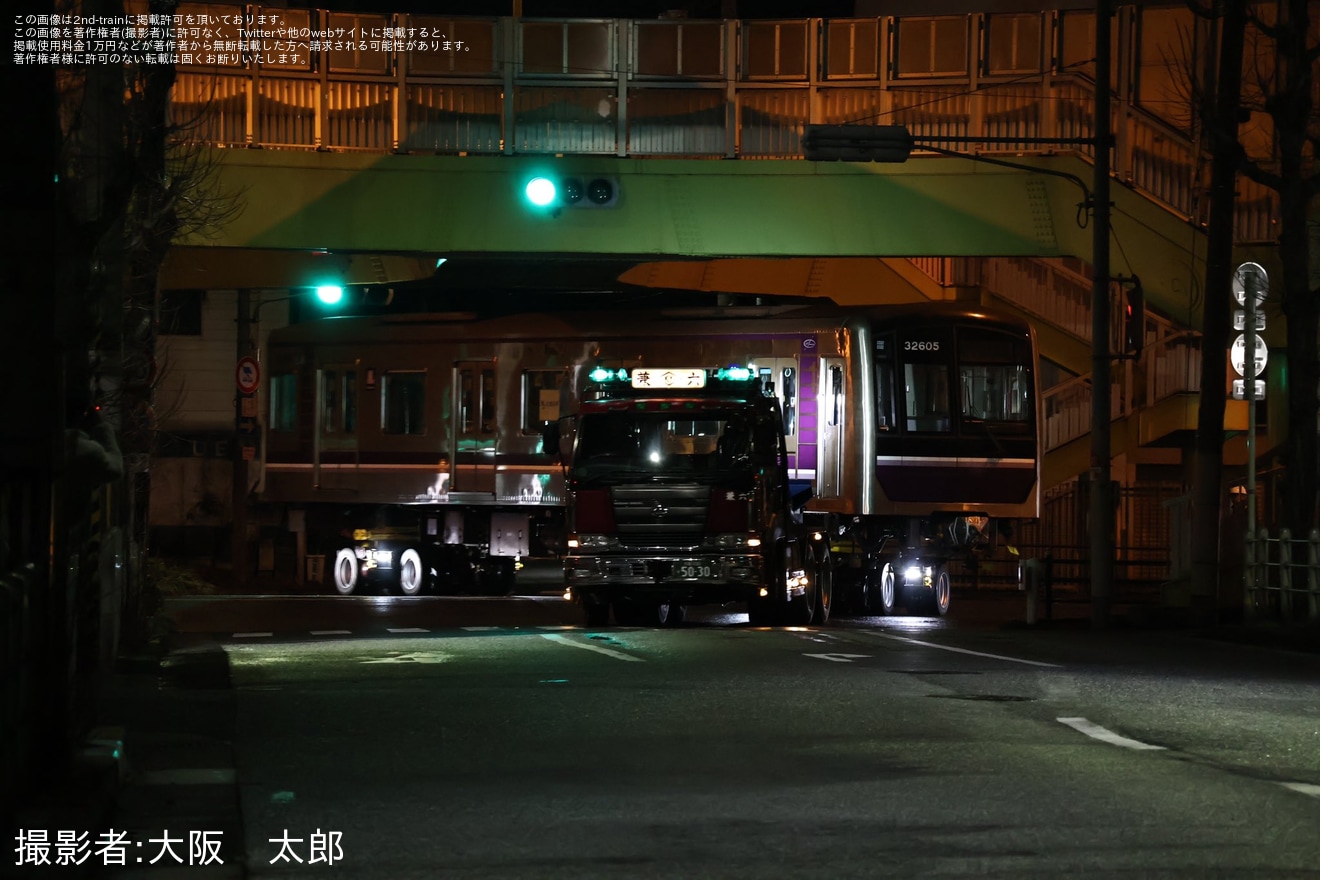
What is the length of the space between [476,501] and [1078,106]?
37.4 ft

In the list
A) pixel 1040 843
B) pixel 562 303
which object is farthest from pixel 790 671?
pixel 562 303

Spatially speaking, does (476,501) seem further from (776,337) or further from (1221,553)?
(1221,553)

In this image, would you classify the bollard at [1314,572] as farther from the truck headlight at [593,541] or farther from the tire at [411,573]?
the tire at [411,573]

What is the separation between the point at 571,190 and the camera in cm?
2459

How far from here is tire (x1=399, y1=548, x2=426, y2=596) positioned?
32.5 metres

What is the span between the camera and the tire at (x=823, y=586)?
2388cm

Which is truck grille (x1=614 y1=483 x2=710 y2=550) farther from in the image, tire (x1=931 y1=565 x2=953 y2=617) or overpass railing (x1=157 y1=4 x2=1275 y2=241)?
tire (x1=931 y1=565 x2=953 y2=617)

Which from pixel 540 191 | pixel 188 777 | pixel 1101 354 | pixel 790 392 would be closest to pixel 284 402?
pixel 790 392

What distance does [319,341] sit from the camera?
3297cm

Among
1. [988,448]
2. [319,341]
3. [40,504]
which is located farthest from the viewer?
[319,341]

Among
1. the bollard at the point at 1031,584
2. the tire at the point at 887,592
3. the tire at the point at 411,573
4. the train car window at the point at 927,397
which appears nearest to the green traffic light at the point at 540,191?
the train car window at the point at 927,397

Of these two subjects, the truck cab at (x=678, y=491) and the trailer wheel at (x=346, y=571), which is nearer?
the truck cab at (x=678, y=491)

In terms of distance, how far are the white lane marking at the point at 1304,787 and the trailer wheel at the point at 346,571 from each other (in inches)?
1015

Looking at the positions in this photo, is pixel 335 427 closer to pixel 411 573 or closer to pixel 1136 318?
pixel 411 573
